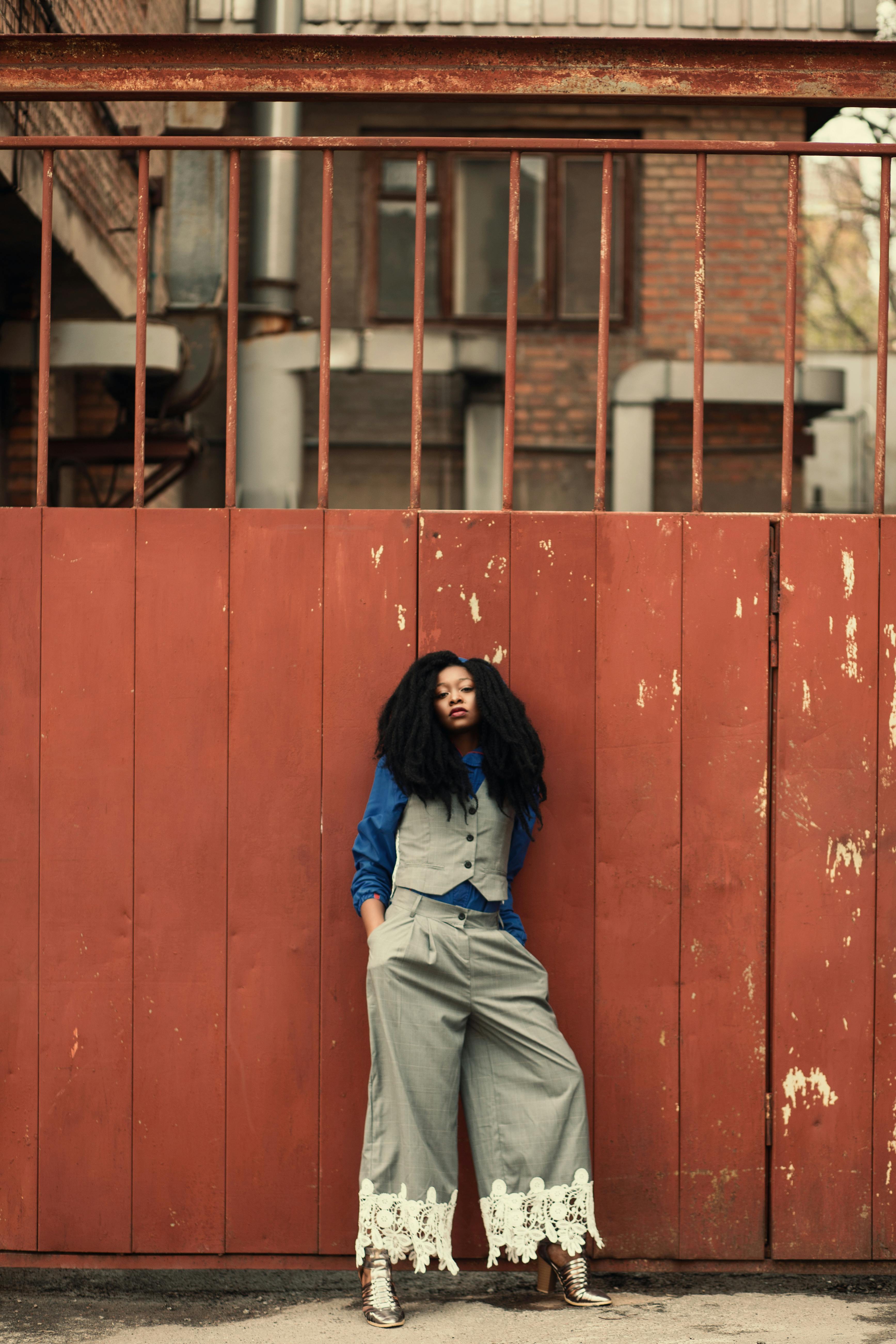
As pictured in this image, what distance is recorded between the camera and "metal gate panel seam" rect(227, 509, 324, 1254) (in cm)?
353

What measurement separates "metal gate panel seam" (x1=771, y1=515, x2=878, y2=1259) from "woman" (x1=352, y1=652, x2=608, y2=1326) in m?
0.65

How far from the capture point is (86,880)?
140 inches

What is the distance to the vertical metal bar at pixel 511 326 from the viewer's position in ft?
11.3

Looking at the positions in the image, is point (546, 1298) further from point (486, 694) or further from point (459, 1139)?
point (486, 694)

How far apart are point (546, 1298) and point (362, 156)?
8092 millimetres

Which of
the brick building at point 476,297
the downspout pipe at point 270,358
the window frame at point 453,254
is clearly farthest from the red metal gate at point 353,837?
the window frame at point 453,254

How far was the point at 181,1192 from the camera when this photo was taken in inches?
139

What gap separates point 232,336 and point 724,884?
2101 millimetres

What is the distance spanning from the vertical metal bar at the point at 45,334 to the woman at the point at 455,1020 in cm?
125

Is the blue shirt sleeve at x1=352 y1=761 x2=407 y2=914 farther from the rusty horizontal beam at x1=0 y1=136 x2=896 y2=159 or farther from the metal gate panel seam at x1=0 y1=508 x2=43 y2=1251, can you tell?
the rusty horizontal beam at x1=0 y1=136 x2=896 y2=159

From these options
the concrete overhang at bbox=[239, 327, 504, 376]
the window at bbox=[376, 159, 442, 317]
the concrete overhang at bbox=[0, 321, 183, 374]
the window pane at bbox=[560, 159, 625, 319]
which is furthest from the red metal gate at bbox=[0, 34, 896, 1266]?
the window at bbox=[376, 159, 442, 317]

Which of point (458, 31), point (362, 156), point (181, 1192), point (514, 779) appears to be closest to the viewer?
point (514, 779)

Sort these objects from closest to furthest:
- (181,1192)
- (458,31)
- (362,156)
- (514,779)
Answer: (514,779) < (181,1192) < (458,31) < (362,156)

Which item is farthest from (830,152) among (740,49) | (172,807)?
(172,807)
